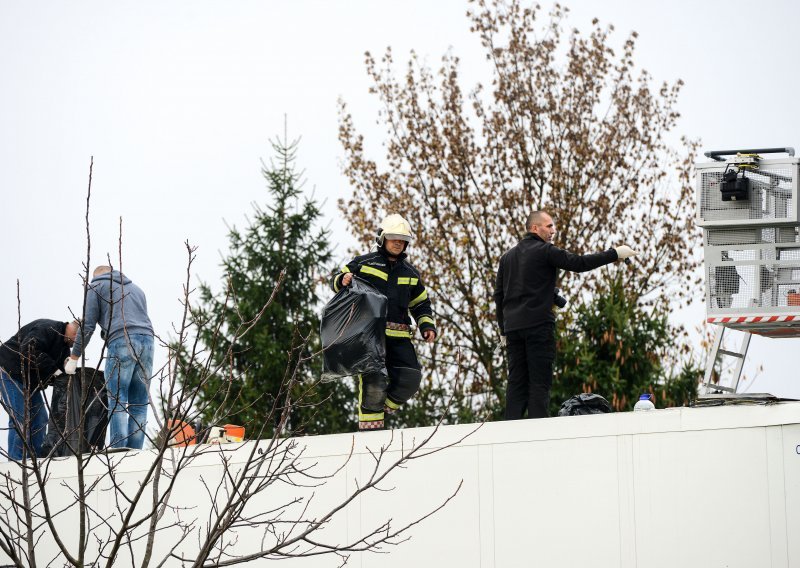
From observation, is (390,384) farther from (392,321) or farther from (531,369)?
(531,369)

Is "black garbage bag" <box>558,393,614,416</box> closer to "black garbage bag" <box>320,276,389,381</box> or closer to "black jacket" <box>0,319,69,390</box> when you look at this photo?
"black garbage bag" <box>320,276,389,381</box>

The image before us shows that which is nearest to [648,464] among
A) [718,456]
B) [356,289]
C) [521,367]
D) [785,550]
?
[718,456]

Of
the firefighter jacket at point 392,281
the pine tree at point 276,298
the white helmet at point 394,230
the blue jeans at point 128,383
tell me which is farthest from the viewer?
the pine tree at point 276,298

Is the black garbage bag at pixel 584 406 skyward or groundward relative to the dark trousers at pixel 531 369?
groundward


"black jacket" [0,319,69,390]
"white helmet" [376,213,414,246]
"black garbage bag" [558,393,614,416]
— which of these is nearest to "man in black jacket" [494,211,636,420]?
"black garbage bag" [558,393,614,416]

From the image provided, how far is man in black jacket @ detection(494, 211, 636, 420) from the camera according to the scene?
9250mm

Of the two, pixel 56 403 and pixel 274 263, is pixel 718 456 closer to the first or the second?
pixel 56 403

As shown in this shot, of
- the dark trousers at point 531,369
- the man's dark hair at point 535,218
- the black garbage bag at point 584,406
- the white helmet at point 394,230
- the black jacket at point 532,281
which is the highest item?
the man's dark hair at point 535,218

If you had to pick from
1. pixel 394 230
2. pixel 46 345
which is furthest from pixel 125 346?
pixel 394 230

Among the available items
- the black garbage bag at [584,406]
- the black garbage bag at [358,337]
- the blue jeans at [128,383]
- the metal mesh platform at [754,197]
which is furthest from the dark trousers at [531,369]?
the blue jeans at [128,383]

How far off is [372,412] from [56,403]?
11.7 ft

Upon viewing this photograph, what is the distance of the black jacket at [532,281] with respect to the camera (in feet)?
30.5

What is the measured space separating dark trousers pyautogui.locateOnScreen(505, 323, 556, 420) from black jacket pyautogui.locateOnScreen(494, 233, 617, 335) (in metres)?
0.08

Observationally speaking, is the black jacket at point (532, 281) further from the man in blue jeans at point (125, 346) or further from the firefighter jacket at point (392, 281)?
the man in blue jeans at point (125, 346)
